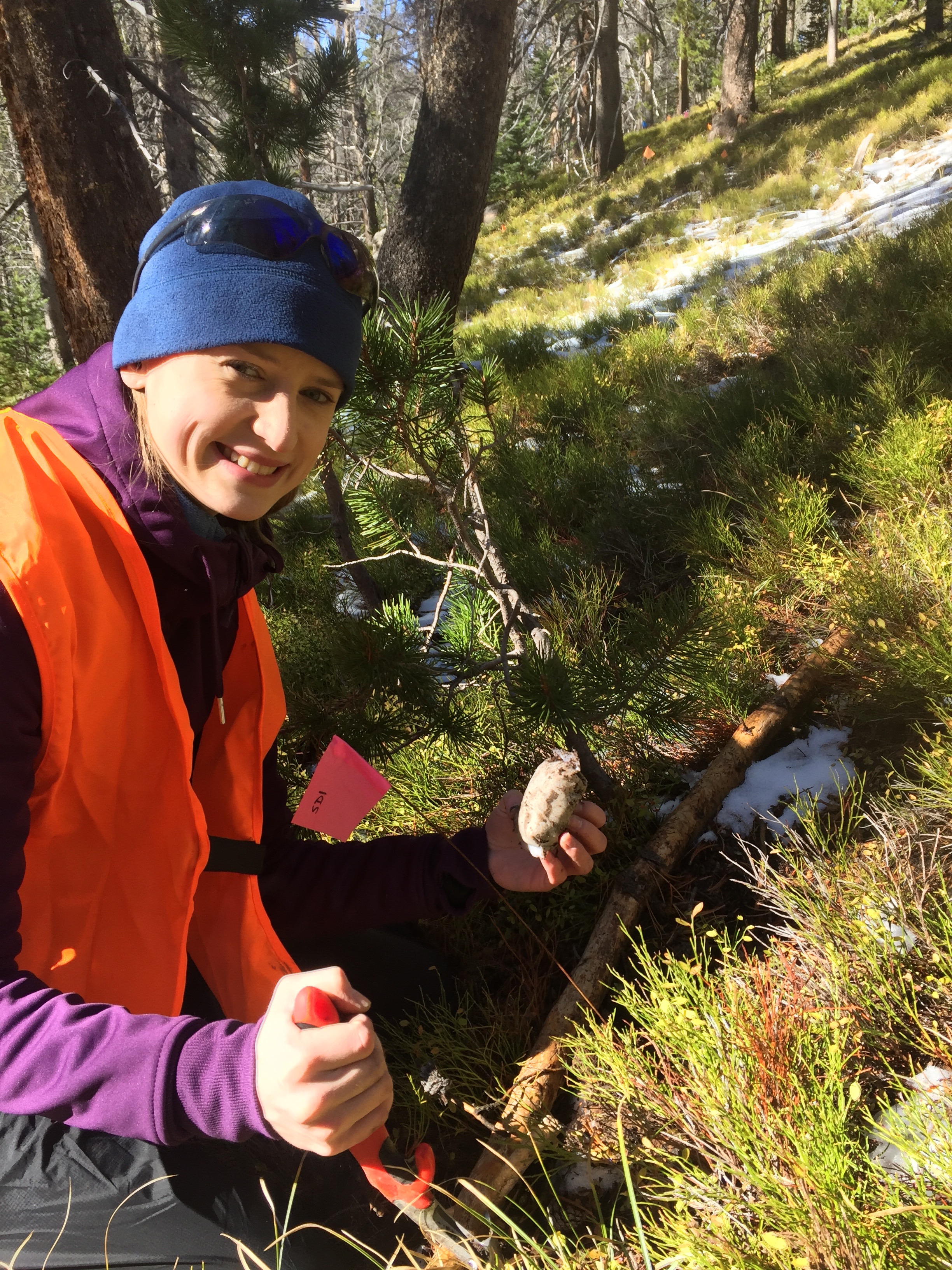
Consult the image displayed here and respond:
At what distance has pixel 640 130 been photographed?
20344 millimetres

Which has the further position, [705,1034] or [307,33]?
[307,33]

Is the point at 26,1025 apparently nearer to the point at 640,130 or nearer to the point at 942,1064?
the point at 942,1064

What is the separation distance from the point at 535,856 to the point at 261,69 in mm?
2661

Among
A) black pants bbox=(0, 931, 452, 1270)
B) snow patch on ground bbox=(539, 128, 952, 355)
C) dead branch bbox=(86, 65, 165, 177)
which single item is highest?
snow patch on ground bbox=(539, 128, 952, 355)

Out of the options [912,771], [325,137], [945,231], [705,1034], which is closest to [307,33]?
[325,137]

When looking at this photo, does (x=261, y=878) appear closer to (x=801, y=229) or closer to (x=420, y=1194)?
(x=420, y=1194)

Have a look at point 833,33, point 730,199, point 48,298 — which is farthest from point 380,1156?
point 833,33

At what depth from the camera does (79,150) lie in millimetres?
2543

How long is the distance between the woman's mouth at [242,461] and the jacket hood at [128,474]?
121 mm

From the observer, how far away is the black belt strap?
1.60m

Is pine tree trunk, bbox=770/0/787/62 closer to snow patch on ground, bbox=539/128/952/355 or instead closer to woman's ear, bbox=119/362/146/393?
snow patch on ground, bbox=539/128/952/355

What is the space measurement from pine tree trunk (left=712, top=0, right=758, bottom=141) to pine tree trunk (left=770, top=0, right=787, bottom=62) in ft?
22.5

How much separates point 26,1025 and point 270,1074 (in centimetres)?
37

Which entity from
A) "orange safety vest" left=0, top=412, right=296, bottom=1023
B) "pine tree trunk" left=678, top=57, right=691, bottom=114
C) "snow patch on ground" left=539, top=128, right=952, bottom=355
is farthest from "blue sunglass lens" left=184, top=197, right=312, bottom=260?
"pine tree trunk" left=678, top=57, right=691, bottom=114
